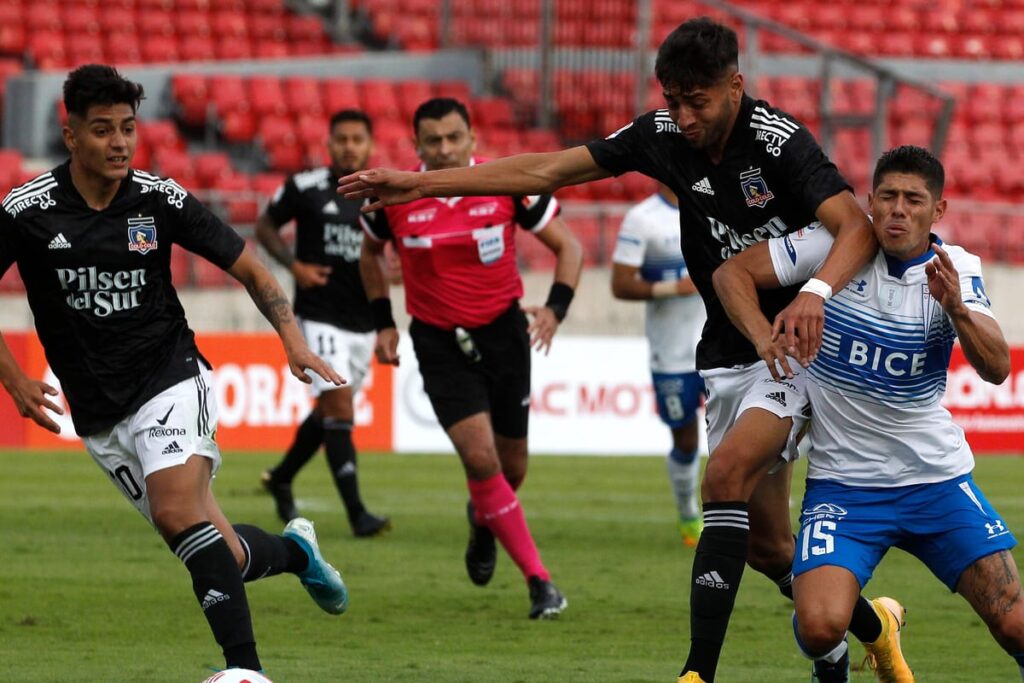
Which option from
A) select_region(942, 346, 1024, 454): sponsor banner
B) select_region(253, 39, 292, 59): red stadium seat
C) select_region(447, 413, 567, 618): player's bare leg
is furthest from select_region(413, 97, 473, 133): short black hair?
select_region(253, 39, 292, 59): red stadium seat

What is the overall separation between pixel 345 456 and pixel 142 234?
4.93 metres

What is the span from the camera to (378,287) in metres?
9.30

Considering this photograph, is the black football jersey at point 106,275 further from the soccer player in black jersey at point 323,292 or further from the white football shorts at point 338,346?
the white football shorts at point 338,346

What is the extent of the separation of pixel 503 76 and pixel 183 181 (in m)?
6.63

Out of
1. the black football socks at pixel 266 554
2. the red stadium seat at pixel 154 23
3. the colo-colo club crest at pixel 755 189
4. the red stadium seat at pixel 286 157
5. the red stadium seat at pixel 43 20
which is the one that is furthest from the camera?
the red stadium seat at pixel 154 23

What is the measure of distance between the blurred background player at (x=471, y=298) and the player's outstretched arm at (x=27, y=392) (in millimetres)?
2547

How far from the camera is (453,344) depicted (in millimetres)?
8609

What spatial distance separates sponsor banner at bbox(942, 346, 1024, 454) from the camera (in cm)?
1825

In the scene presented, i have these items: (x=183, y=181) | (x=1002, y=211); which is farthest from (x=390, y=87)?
(x=1002, y=211)

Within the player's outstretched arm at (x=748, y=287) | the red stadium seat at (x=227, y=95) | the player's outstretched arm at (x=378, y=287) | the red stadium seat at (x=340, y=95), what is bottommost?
the red stadium seat at (x=340, y=95)

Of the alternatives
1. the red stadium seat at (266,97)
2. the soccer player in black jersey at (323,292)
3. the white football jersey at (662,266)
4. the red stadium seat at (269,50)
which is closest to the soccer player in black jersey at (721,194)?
the white football jersey at (662,266)

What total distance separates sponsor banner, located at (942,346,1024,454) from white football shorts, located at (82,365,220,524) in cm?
1316

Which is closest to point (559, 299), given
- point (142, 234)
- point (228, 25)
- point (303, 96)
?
point (142, 234)

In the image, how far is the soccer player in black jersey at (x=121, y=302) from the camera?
6188 mm
